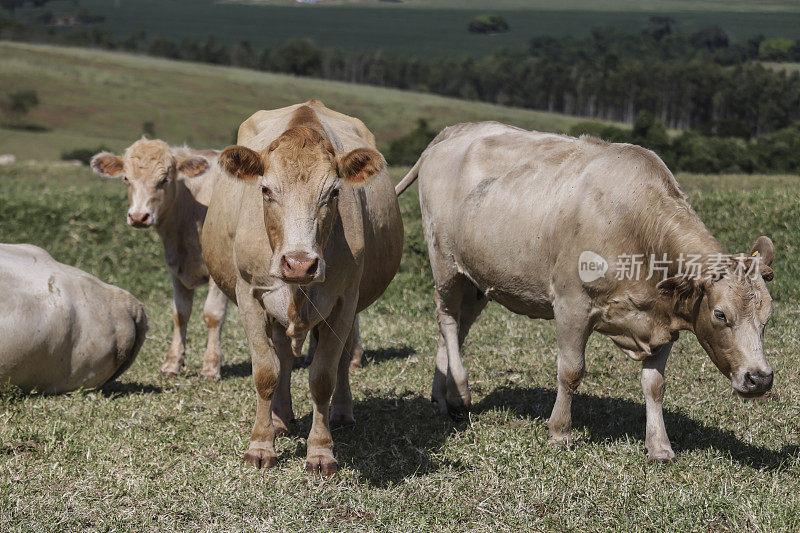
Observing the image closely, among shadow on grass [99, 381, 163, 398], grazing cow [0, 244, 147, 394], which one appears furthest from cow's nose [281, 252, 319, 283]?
shadow on grass [99, 381, 163, 398]

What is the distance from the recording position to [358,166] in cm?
588

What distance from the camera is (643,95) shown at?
4722 inches

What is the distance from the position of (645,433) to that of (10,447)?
17.3 ft

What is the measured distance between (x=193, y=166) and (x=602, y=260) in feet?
19.5

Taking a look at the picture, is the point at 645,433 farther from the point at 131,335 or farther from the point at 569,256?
the point at 131,335

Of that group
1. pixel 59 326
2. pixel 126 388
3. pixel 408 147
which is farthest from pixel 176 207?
pixel 408 147

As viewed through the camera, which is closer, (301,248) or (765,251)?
(301,248)

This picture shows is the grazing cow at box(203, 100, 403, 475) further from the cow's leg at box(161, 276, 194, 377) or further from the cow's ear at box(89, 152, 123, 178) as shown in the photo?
the cow's ear at box(89, 152, 123, 178)

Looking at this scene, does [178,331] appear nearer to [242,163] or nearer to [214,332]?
[214,332]

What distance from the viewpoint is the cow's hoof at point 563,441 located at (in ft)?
22.3

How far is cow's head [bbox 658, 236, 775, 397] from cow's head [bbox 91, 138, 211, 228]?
6.33m

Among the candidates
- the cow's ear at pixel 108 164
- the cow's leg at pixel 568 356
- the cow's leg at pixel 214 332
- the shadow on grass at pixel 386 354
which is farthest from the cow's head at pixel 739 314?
the cow's ear at pixel 108 164

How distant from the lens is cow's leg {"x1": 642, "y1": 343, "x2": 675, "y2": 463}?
21.4 feet

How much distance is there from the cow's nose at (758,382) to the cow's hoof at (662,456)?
0.93m
